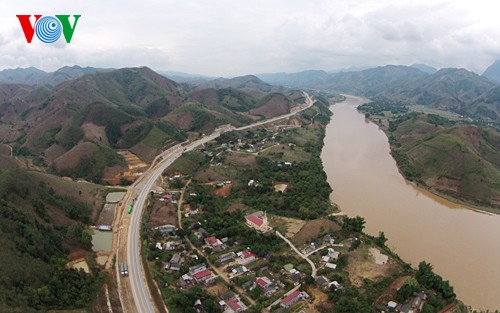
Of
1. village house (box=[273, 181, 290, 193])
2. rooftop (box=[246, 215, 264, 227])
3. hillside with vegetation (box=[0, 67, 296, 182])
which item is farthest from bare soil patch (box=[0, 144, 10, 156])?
rooftop (box=[246, 215, 264, 227])

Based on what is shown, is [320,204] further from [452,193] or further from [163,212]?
[452,193]

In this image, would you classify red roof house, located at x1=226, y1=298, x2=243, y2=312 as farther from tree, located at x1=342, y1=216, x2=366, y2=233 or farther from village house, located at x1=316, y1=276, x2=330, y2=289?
tree, located at x1=342, y1=216, x2=366, y2=233

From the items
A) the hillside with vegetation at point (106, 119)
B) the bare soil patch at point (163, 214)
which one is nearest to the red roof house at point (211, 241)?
the bare soil patch at point (163, 214)

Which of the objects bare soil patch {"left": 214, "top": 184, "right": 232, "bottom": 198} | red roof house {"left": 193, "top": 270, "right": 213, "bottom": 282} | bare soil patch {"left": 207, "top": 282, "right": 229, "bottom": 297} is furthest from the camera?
bare soil patch {"left": 214, "top": 184, "right": 232, "bottom": 198}

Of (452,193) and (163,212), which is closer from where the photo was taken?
(163,212)

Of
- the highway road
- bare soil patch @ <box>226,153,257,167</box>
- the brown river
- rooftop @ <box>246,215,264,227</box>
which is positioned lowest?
the brown river

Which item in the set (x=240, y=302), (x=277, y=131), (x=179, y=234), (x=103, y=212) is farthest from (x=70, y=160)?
(x=277, y=131)
